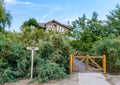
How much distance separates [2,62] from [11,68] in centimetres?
65

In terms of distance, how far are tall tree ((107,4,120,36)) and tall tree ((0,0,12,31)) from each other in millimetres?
11087

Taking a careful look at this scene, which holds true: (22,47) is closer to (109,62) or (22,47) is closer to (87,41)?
(109,62)

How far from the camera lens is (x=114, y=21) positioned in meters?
25.5

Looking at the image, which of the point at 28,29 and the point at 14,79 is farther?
the point at 28,29

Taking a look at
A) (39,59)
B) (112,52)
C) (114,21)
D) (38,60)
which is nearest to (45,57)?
(39,59)

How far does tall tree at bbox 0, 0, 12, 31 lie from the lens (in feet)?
76.8

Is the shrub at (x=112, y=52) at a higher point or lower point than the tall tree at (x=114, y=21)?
lower

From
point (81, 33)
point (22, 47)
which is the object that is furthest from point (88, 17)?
point (22, 47)

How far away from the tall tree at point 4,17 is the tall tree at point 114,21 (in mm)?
11087

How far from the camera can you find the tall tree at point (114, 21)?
25125mm

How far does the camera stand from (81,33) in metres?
26.2

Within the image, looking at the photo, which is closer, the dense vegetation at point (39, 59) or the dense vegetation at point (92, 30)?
the dense vegetation at point (39, 59)

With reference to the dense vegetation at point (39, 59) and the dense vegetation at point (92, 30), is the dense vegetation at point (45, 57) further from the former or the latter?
the dense vegetation at point (92, 30)

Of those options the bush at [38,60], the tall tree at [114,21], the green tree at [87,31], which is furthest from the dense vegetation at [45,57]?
the tall tree at [114,21]
